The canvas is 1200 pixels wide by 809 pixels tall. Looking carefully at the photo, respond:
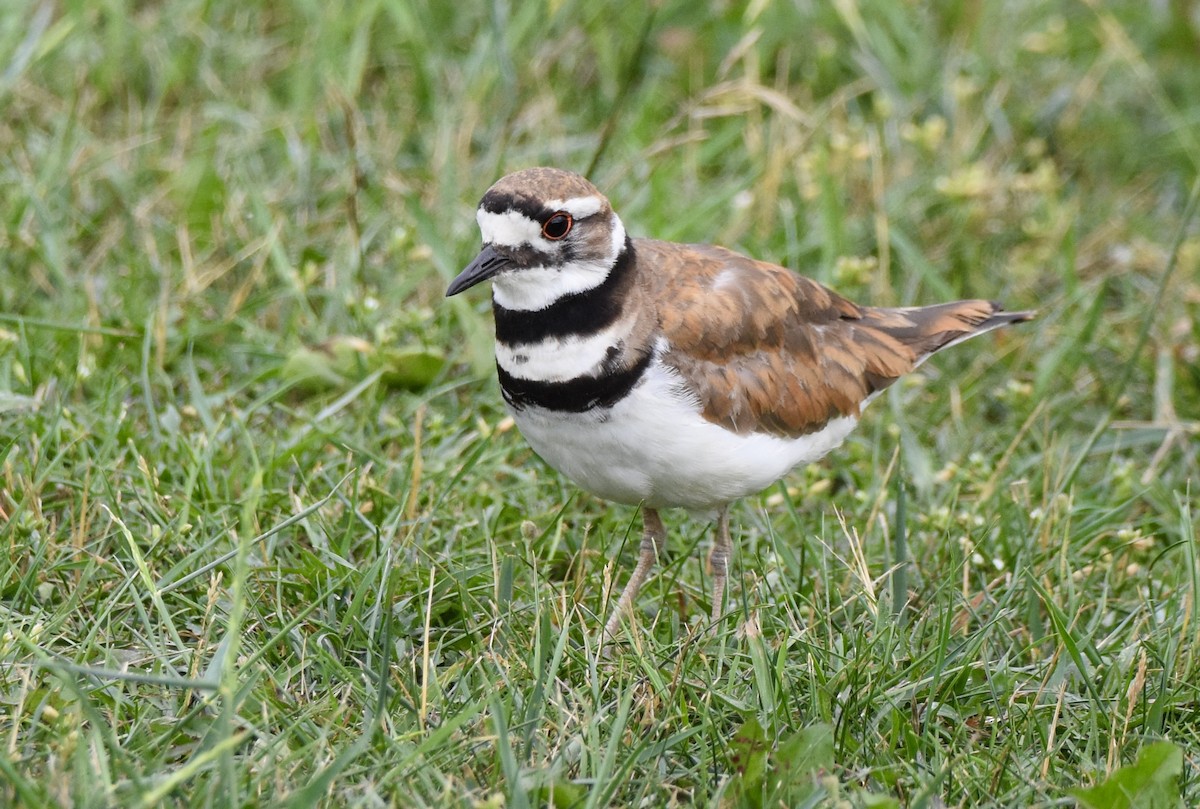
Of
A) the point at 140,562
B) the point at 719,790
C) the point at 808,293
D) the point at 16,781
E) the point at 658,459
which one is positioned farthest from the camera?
the point at 808,293

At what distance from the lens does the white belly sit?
4305 mm

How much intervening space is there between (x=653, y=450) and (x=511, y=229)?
798mm

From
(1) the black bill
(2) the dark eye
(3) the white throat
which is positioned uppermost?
(2) the dark eye

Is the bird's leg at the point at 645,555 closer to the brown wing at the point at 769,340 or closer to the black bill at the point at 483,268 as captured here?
the brown wing at the point at 769,340

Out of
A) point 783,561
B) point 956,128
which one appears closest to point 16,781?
point 783,561

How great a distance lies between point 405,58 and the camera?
25.2 ft

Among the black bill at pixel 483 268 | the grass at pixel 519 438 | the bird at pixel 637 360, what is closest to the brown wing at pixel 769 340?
the bird at pixel 637 360

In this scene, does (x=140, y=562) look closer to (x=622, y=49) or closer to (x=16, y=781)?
(x=16, y=781)

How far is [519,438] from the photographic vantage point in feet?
18.1

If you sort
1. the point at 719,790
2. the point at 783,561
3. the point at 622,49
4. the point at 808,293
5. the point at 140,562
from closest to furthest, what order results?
1. the point at 719,790
2. the point at 140,562
3. the point at 783,561
4. the point at 808,293
5. the point at 622,49

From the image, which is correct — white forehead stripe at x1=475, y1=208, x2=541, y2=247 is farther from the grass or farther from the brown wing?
the grass

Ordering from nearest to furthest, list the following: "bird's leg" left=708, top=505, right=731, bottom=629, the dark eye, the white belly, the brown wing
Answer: the white belly
the dark eye
the brown wing
"bird's leg" left=708, top=505, right=731, bottom=629

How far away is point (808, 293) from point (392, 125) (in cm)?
306

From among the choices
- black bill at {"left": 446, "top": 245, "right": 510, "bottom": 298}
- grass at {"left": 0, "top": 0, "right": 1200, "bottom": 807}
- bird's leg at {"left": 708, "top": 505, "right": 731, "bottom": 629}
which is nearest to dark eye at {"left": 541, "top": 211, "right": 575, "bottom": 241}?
black bill at {"left": 446, "top": 245, "right": 510, "bottom": 298}
